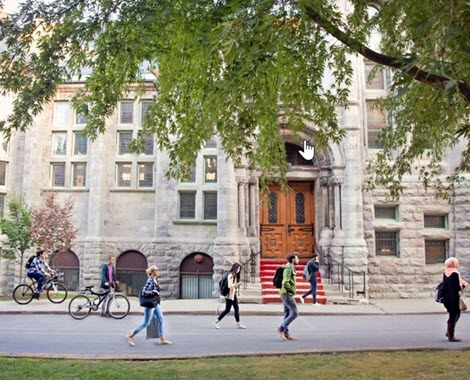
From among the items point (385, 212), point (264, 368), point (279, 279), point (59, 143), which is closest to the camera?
point (264, 368)

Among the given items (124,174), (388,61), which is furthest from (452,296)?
(124,174)

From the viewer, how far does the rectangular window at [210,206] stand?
20.3 metres

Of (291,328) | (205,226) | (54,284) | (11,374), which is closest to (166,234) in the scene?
(205,226)

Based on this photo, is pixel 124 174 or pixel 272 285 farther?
pixel 124 174

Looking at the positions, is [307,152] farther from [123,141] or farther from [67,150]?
[67,150]

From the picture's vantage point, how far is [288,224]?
61.3 ft

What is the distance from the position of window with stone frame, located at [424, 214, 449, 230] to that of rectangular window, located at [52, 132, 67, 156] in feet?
54.2

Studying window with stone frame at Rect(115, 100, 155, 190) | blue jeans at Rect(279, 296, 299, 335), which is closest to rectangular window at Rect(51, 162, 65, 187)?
window with stone frame at Rect(115, 100, 155, 190)

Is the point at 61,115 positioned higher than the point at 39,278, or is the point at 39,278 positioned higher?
the point at 61,115

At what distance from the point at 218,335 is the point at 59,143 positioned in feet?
49.3

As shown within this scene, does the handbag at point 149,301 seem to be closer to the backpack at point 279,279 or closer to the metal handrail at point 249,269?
the backpack at point 279,279

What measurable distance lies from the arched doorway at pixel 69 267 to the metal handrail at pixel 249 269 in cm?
826

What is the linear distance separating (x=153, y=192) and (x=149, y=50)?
1372 centimetres

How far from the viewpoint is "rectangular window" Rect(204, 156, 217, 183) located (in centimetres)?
2061
